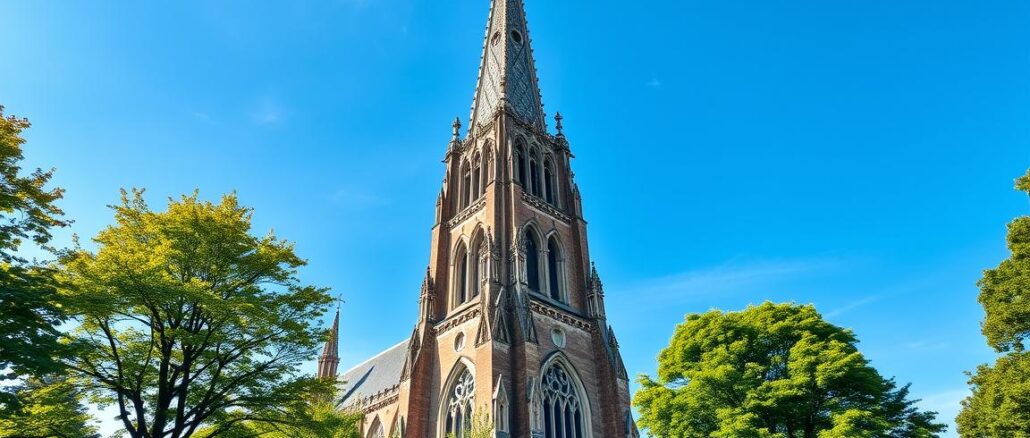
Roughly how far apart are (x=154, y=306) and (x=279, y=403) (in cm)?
368

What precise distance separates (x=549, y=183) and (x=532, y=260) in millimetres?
6251

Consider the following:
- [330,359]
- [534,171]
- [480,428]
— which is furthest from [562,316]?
[330,359]

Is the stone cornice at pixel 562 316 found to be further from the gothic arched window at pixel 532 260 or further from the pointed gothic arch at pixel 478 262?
the pointed gothic arch at pixel 478 262

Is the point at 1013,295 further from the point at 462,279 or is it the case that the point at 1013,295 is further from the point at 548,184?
the point at 462,279

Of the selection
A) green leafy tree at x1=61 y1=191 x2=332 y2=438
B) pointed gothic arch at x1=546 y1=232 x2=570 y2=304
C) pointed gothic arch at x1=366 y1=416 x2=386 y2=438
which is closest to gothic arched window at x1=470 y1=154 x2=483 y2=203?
pointed gothic arch at x1=546 y1=232 x2=570 y2=304

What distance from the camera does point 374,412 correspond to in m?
35.6

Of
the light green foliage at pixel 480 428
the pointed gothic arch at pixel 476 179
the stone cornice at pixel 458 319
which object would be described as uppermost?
the pointed gothic arch at pixel 476 179

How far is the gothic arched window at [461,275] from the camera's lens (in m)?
29.6

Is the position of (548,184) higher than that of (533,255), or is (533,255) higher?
(548,184)

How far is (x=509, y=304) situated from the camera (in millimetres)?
26406

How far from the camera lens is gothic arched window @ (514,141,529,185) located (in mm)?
32094

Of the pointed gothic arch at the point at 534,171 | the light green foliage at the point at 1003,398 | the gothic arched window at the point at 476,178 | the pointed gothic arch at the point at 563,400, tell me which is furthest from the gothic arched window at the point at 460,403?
the light green foliage at the point at 1003,398

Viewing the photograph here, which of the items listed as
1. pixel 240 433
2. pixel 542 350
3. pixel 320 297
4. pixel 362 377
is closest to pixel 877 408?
pixel 542 350

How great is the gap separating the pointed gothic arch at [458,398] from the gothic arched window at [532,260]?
5.13 metres
